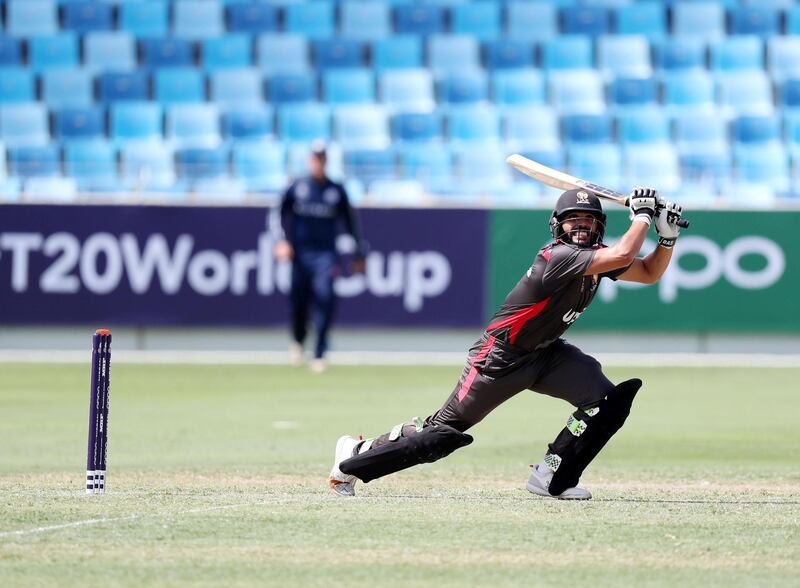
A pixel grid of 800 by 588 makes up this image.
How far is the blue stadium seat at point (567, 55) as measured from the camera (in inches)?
864

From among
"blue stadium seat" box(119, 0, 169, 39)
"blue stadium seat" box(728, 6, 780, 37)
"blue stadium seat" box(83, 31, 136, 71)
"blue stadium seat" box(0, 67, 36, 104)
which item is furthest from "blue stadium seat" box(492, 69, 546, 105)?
"blue stadium seat" box(0, 67, 36, 104)

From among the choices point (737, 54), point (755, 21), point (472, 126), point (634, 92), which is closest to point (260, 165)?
point (472, 126)

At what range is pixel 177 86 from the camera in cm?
2130

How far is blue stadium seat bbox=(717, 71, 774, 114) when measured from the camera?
2152 centimetres

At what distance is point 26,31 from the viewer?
2217 centimetres

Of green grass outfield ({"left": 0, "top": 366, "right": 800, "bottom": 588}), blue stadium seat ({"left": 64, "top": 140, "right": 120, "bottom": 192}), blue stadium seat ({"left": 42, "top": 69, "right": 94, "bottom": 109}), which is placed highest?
blue stadium seat ({"left": 42, "top": 69, "right": 94, "bottom": 109})

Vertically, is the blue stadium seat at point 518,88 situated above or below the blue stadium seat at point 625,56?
below

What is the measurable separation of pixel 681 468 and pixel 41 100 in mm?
14025

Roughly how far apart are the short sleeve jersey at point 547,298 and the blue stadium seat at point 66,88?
14676mm

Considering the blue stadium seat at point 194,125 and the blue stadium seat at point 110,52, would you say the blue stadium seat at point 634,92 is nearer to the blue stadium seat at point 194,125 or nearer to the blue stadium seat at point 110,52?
the blue stadium seat at point 194,125

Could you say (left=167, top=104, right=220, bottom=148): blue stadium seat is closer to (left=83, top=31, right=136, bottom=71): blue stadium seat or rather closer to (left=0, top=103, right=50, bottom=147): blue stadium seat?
(left=83, top=31, right=136, bottom=71): blue stadium seat

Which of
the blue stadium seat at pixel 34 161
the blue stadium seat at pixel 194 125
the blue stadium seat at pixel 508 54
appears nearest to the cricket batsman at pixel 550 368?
the blue stadium seat at pixel 34 161

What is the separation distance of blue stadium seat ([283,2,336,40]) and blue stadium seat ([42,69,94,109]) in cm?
339

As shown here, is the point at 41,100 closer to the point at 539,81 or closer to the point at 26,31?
the point at 26,31
